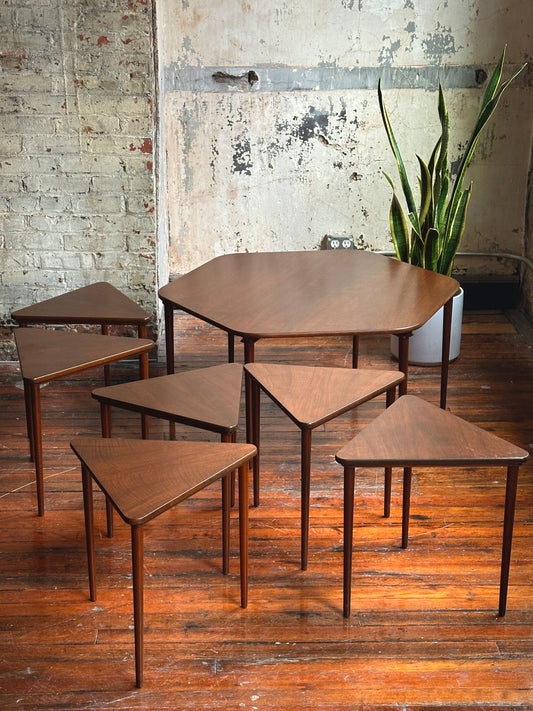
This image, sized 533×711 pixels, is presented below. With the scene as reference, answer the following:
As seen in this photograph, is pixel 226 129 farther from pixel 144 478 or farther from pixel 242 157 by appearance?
pixel 144 478

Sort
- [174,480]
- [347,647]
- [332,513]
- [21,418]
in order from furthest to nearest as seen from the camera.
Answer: [21,418] → [332,513] → [347,647] → [174,480]

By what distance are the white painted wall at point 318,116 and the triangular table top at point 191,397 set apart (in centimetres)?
183

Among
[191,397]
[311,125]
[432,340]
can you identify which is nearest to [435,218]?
[432,340]

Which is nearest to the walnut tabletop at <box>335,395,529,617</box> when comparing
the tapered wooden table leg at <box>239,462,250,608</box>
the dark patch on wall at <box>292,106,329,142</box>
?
the tapered wooden table leg at <box>239,462,250,608</box>

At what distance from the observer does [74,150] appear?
4.09 meters

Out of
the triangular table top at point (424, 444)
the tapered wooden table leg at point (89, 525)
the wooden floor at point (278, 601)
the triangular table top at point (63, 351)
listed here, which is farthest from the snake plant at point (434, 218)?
the tapered wooden table leg at point (89, 525)

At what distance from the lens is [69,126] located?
4.05 meters

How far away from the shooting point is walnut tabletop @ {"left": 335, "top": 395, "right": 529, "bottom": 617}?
2365mm

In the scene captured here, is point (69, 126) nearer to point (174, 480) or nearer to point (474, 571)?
point (174, 480)

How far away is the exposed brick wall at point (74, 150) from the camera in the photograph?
3932 mm

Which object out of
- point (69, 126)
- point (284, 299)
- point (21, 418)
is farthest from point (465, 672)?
point (69, 126)

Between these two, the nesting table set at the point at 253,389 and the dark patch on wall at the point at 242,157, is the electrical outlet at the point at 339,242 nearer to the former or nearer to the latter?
Answer: the dark patch on wall at the point at 242,157

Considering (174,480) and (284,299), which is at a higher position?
(284,299)

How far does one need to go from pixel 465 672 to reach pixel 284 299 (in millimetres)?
1480
